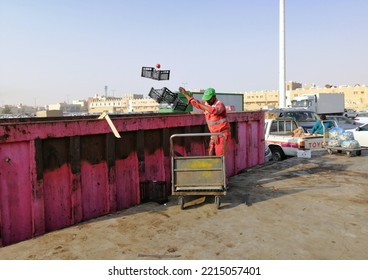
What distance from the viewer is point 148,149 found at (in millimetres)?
5488

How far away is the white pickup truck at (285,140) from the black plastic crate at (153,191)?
6176 mm

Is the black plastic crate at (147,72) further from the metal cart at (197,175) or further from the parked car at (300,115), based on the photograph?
the parked car at (300,115)

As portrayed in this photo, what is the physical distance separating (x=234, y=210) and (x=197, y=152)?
5.64 feet

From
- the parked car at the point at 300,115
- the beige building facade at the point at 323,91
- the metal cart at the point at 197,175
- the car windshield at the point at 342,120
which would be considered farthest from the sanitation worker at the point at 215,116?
the beige building facade at the point at 323,91

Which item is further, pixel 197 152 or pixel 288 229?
pixel 197 152

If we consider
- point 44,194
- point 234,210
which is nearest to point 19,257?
point 44,194

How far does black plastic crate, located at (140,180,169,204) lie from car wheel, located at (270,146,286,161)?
6436 mm

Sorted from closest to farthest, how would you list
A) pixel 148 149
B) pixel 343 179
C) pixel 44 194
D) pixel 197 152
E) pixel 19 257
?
pixel 19 257 → pixel 44 194 → pixel 148 149 → pixel 197 152 → pixel 343 179

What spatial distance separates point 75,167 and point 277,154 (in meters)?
7.92

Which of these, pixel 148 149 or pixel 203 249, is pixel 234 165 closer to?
pixel 148 149

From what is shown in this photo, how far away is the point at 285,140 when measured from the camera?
10.5m

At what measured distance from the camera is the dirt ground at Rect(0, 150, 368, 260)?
3525mm

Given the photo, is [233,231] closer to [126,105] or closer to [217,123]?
[217,123]
